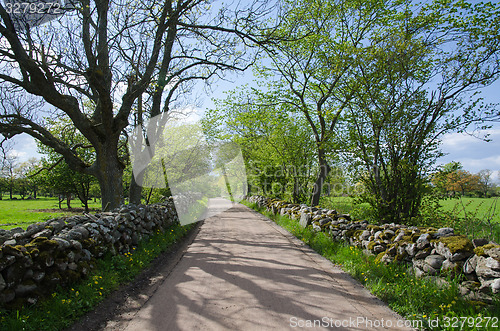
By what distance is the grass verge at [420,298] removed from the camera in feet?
10.6

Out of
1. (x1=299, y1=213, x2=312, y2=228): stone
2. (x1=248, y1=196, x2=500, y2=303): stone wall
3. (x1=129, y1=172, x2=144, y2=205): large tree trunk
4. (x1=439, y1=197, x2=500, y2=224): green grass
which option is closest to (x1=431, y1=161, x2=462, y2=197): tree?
(x1=439, y1=197, x2=500, y2=224): green grass

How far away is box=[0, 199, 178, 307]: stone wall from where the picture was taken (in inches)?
141

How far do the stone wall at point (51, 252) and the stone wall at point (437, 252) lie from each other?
17.9 ft

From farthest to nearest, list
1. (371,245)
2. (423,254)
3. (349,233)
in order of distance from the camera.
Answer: (349,233) → (371,245) → (423,254)

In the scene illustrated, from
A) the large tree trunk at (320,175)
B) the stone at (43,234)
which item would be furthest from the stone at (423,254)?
the large tree trunk at (320,175)

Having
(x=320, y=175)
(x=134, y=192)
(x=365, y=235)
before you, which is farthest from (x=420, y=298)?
(x=134, y=192)

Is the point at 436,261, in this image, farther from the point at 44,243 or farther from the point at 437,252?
the point at 44,243

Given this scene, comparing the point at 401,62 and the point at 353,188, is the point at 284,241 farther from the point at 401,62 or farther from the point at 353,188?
the point at 401,62

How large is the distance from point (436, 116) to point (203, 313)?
742cm

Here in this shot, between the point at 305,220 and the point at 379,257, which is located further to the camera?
the point at 305,220

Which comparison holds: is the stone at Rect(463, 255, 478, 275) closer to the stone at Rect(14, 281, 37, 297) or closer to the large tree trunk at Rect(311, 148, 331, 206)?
the stone at Rect(14, 281, 37, 297)

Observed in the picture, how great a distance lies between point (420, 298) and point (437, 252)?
879 millimetres

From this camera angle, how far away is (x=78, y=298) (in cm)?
414

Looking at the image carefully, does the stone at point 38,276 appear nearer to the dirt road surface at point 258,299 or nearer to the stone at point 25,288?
the stone at point 25,288
